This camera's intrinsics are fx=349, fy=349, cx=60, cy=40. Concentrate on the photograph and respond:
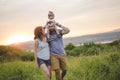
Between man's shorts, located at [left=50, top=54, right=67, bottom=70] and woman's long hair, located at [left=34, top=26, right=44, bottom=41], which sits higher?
woman's long hair, located at [left=34, top=26, right=44, bottom=41]

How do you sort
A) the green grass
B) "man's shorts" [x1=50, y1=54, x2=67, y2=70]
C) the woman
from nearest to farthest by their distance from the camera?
the woman < "man's shorts" [x1=50, y1=54, x2=67, y2=70] < the green grass

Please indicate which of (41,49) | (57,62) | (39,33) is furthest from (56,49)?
(39,33)

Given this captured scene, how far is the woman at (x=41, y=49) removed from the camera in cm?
739

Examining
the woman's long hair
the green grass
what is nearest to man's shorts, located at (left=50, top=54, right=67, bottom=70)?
the woman's long hair

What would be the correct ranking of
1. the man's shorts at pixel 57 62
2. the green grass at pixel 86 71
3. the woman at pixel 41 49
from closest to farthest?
the woman at pixel 41 49
the man's shorts at pixel 57 62
the green grass at pixel 86 71

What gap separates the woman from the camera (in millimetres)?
7395

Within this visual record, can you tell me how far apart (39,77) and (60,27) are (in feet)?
11.6

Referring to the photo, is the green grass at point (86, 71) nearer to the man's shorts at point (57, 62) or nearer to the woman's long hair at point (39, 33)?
the man's shorts at point (57, 62)

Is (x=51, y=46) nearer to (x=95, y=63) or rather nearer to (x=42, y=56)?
(x=42, y=56)

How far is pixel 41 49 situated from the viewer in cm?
745

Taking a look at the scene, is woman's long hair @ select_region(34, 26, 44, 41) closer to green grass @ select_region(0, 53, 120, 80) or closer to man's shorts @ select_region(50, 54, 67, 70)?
man's shorts @ select_region(50, 54, 67, 70)

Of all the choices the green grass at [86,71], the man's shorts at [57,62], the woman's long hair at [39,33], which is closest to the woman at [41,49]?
the woman's long hair at [39,33]

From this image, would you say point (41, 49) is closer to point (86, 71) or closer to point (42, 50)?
point (42, 50)

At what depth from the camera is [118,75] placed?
9719mm
